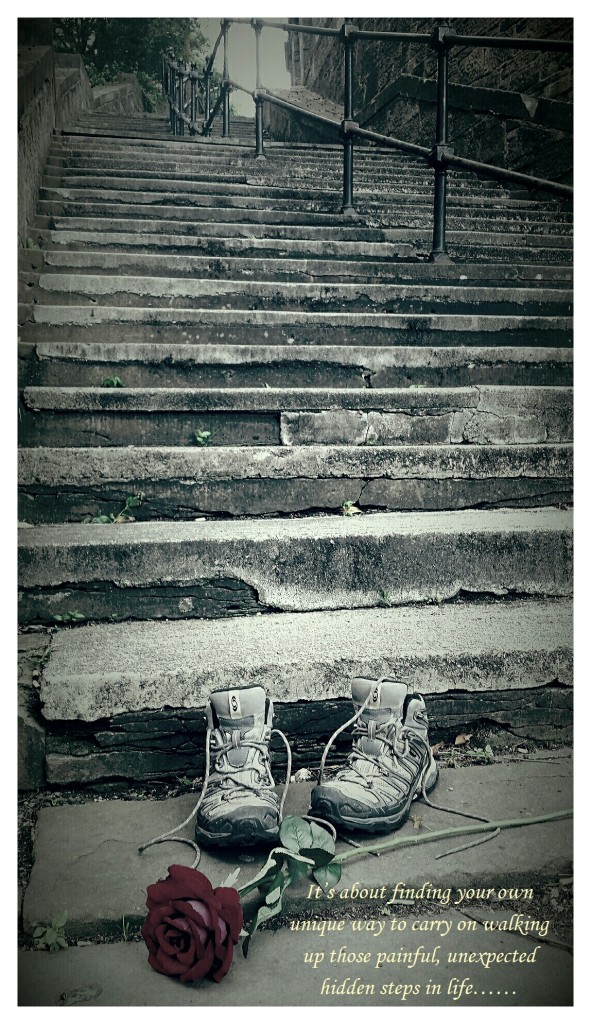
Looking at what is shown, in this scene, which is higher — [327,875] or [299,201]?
[299,201]

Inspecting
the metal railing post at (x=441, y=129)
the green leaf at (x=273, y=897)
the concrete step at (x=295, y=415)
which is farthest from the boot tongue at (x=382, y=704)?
the metal railing post at (x=441, y=129)

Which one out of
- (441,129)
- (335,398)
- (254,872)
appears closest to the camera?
(254,872)

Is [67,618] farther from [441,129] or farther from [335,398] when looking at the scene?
[441,129]

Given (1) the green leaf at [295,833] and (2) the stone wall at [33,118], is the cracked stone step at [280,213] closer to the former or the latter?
(2) the stone wall at [33,118]

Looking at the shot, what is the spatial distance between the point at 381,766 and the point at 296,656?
0.30 metres

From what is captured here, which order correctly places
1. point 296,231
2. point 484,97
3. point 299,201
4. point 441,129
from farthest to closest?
point 484,97 → point 299,201 → point 296,231 → point 441,129

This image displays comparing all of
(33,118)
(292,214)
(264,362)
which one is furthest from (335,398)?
(33,118)

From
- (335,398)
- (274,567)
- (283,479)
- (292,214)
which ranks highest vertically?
(292,214)

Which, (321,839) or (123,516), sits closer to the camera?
(321,839)

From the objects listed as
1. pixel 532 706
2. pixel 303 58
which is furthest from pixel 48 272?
pixel 303 58

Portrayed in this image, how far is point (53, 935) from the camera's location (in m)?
1.09

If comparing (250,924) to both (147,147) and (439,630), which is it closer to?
(439,630)

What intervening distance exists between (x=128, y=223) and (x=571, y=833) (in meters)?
3.20

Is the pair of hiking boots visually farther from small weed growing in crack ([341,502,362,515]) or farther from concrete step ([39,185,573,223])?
concrete step ([39,185,573,223])
